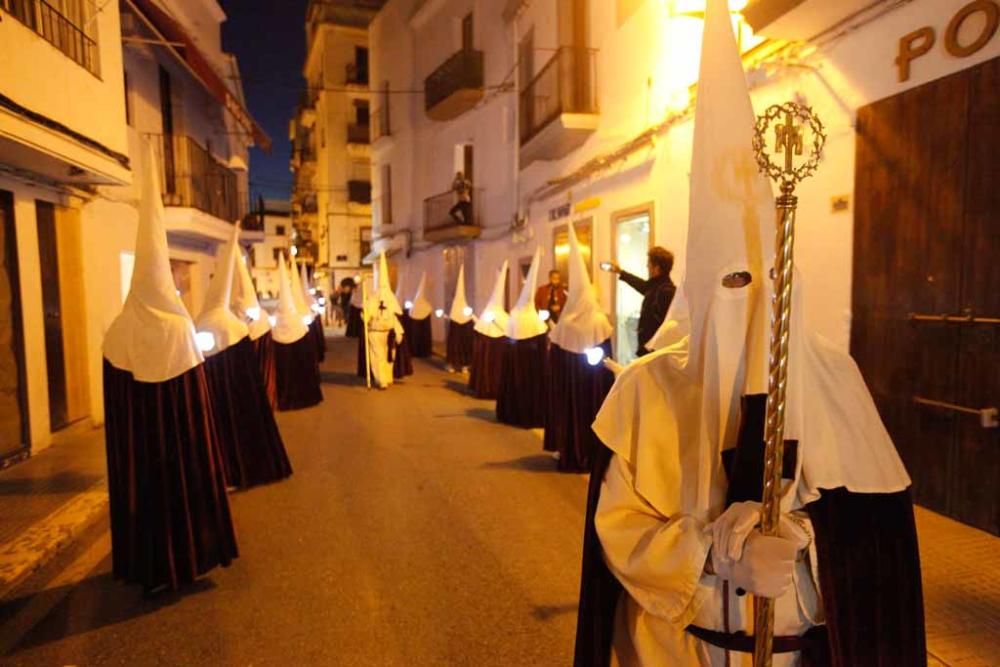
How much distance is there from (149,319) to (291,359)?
6.79m

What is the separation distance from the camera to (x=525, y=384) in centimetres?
942

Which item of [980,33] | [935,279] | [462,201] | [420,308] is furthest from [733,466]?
[462,201]

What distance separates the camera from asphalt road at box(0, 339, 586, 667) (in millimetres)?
3533

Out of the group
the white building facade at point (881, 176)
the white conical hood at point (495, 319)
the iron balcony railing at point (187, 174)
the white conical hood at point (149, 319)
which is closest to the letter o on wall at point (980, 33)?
the white building facade at point (881, 176)

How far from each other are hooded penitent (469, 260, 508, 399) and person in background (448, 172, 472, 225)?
817 centimetres

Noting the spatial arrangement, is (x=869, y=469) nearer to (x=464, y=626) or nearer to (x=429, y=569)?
(x=464, y=626)

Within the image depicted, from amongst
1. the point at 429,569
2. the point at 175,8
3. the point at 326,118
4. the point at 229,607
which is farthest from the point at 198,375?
the point at 326,118

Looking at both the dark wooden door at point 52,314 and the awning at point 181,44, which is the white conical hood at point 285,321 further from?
the awning at point 181,44

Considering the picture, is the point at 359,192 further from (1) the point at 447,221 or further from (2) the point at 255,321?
(2) the point at 255,321

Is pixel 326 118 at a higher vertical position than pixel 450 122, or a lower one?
higher

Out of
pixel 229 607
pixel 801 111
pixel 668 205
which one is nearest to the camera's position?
pixel 801 111

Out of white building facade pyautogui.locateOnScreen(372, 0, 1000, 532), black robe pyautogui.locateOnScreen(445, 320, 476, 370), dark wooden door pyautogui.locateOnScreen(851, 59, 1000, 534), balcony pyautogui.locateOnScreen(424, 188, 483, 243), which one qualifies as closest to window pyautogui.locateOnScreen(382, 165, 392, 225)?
balcony pyautogui.locateOnScreen(424, 188, 483, 243)

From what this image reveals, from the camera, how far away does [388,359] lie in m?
13.2

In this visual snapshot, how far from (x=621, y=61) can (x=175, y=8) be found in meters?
9.52
